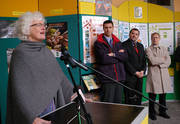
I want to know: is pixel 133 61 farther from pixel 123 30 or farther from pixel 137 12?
pixel 137 12

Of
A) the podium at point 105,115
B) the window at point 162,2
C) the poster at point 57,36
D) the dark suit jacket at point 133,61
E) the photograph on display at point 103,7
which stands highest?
the window at point 162,2

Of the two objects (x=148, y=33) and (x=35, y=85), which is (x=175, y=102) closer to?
(x=148, y=33)

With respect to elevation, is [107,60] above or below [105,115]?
above

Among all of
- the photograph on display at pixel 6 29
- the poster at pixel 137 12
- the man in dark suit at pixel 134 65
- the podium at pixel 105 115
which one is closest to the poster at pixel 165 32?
the poster at pixel 137 12

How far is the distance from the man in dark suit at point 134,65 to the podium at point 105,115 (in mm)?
1907

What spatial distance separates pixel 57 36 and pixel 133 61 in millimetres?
1420

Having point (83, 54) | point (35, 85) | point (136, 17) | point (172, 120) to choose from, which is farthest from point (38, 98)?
point (136, 17)

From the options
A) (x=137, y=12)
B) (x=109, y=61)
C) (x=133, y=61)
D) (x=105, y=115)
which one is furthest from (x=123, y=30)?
(x=105, y=115)

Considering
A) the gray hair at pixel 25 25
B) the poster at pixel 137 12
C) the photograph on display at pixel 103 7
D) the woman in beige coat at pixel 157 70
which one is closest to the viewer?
the gray hair at pixel 25 25

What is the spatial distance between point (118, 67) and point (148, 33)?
2085 millimetres

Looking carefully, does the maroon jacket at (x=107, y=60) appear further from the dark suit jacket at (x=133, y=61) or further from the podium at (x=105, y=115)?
the podium at (x=105, y=115)

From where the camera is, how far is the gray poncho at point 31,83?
1402 millimetres

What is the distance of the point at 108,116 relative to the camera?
1.48 meters

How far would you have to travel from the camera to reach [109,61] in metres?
3.06
